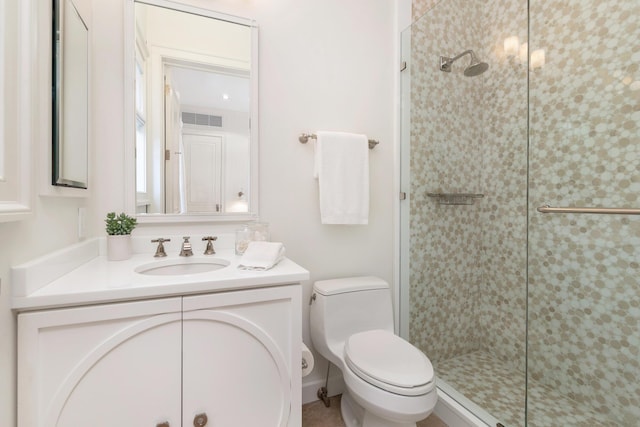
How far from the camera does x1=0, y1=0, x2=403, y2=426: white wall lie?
1.27 metres

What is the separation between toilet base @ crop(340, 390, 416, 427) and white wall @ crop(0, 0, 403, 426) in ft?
0.71

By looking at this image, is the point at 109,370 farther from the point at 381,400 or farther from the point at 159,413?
the point at 381,400

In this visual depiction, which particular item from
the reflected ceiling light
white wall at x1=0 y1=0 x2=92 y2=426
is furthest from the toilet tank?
the reflected ceiling light

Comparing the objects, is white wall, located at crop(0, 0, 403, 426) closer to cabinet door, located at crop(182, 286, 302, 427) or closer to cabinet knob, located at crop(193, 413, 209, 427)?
cabinet door, located at crop(182, 286, 302, 427)

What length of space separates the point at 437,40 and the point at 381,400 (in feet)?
6.51

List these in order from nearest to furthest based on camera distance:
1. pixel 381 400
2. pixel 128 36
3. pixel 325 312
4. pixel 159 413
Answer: pixel 159 413 < pixel 381 400 < pixel 128 36 < pixel 325 312

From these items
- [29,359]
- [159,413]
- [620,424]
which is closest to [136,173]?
[29,359]

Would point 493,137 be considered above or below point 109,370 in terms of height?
above

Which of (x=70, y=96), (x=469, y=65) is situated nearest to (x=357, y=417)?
(x=70, y=96)

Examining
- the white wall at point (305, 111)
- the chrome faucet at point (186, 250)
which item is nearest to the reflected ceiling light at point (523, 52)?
the white wall at point (305, 111)

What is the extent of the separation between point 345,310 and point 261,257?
0.60 metres

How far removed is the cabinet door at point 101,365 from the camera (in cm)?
75

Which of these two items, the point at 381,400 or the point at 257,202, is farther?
the point at 257,202

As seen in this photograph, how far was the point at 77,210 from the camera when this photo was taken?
44.6 inches
